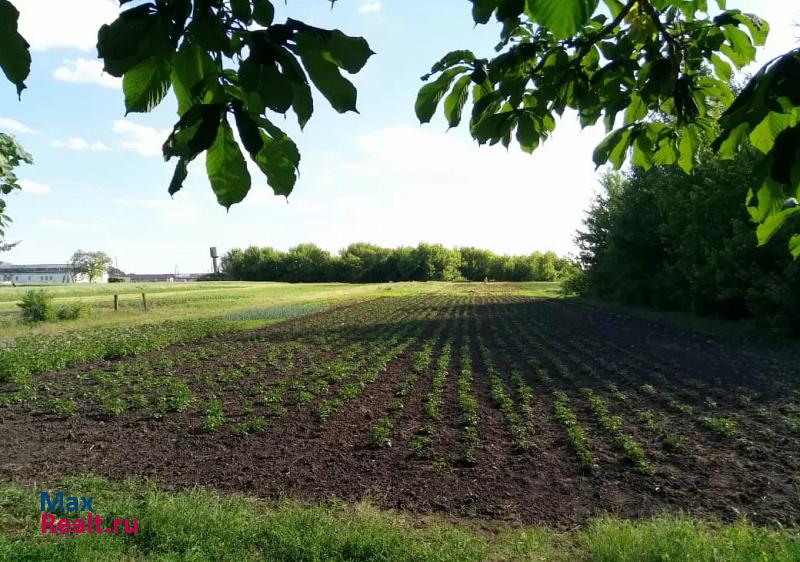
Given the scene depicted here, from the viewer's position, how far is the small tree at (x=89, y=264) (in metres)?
109

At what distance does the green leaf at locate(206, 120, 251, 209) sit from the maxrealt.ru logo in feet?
12.2

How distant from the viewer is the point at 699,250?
2092cm

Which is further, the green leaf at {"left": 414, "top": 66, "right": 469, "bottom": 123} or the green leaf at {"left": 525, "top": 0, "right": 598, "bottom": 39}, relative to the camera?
the green leaf at {"left": 414, "top": 66, "right": 469, "bottom": 123}

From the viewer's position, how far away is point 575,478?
597cm

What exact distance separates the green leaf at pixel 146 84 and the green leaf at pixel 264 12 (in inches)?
10.8

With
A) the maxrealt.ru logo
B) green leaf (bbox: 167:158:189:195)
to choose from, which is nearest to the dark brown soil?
the maxrealt.ru logo

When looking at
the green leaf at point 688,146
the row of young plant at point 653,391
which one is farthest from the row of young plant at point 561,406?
the green leaf at point 688,146

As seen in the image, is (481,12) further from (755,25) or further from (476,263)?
(476,263)

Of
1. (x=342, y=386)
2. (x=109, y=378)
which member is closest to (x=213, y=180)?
(x=342, y=386)

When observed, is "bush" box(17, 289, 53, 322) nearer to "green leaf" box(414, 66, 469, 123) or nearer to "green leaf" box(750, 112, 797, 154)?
"green leaf" box(414, 66, 469, 123)

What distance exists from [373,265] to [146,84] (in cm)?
9802

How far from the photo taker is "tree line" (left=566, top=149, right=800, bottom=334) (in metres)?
16.6

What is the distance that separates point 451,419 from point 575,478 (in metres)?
2.74

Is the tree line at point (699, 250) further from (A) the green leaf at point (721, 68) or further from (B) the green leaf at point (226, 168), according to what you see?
(B) the green leaf at point (226, 168)
